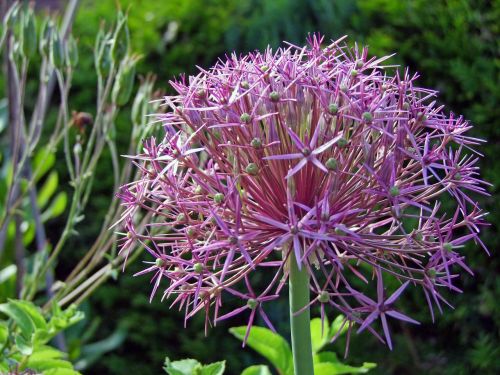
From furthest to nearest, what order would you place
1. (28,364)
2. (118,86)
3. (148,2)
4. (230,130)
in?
(148,2), (118,86), (28,364), (230,130)

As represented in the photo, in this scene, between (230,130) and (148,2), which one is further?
(148,2)

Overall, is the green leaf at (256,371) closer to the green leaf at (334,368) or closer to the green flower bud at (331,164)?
the green leaf at (334,368)

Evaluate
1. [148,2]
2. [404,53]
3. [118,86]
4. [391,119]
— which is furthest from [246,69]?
[148,2]

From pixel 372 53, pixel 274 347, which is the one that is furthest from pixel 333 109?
pixel 372 53

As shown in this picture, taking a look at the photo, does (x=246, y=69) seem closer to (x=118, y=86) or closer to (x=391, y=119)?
(x=391, y=119)

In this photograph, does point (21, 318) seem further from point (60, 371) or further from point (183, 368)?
point (183, 368)

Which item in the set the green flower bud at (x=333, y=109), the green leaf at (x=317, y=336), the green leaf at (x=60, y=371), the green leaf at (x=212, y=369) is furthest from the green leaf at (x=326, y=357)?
the green flower bud at (x=333, y=109)
